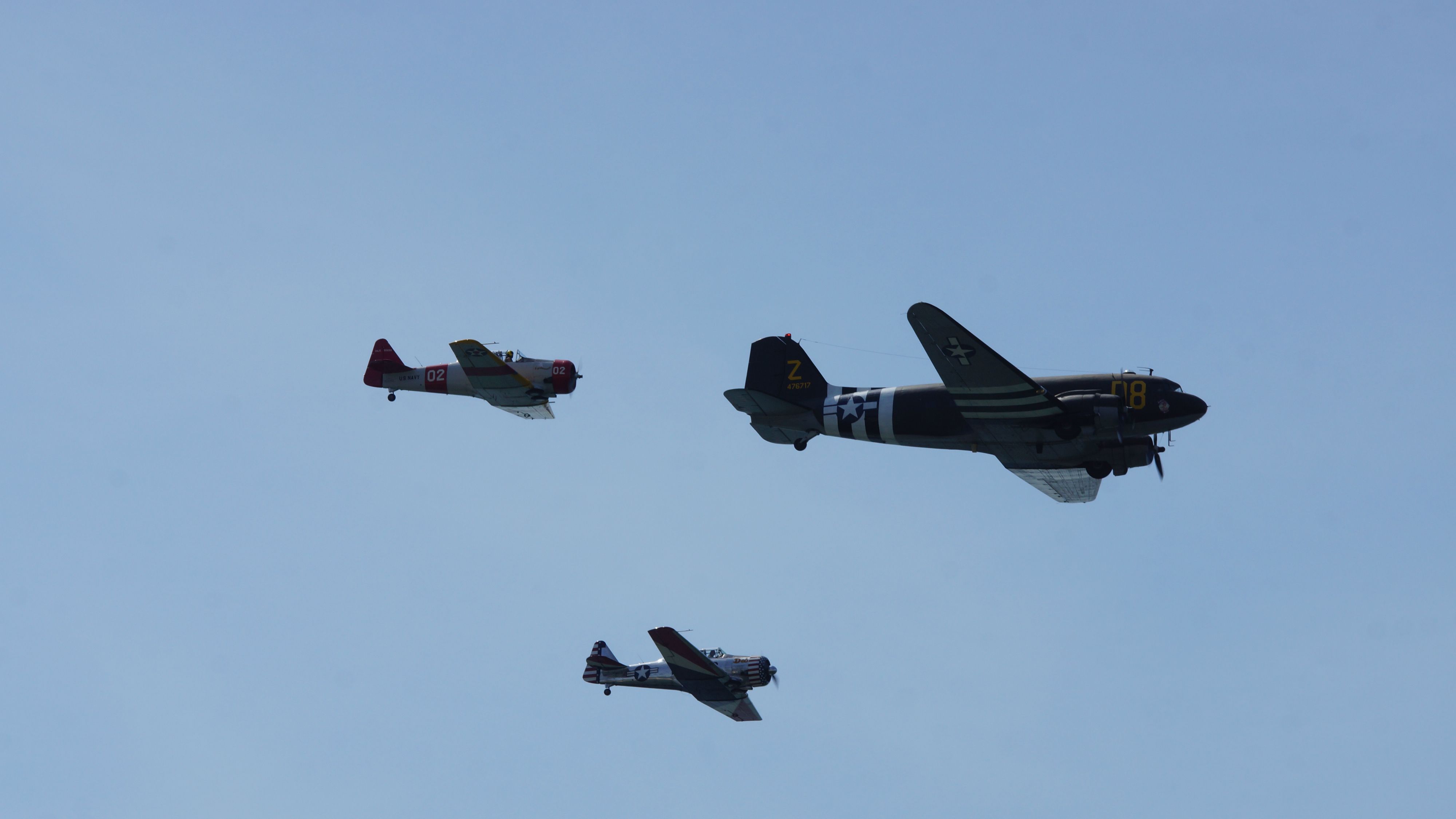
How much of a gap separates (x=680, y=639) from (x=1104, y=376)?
23794 millimetres

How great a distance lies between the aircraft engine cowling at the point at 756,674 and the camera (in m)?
57.6

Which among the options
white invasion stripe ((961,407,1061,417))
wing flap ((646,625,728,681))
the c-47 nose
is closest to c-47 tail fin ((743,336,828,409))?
white invasion stripe ((961,407,1061,417))

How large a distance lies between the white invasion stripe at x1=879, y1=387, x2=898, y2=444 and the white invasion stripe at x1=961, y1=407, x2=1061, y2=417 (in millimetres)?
3442

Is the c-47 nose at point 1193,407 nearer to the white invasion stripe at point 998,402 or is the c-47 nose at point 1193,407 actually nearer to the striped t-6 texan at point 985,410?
the striped t-6 texan at point 985,410

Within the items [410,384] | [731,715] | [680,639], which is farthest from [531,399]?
[731,715]

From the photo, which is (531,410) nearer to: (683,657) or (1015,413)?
(683,657)

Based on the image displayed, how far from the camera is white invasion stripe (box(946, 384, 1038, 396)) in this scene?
130 feet

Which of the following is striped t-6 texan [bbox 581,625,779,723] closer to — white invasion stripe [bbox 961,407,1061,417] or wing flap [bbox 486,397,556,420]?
wing flap [bbox 486,397,556,420]

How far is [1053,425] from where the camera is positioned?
40750mm

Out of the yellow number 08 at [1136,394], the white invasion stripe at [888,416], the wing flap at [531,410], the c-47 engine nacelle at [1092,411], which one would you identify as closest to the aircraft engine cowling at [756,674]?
the wing flap at [531,410]

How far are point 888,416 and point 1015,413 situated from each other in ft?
17.0

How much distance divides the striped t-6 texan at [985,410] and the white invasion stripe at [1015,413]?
0.04 meters

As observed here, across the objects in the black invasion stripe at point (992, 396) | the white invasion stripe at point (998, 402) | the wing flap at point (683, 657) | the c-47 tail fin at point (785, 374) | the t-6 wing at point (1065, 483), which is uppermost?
the c-47 tail fin at point (785, 374)

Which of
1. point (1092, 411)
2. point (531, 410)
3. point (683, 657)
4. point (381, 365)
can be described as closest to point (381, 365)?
point (381, 365)
